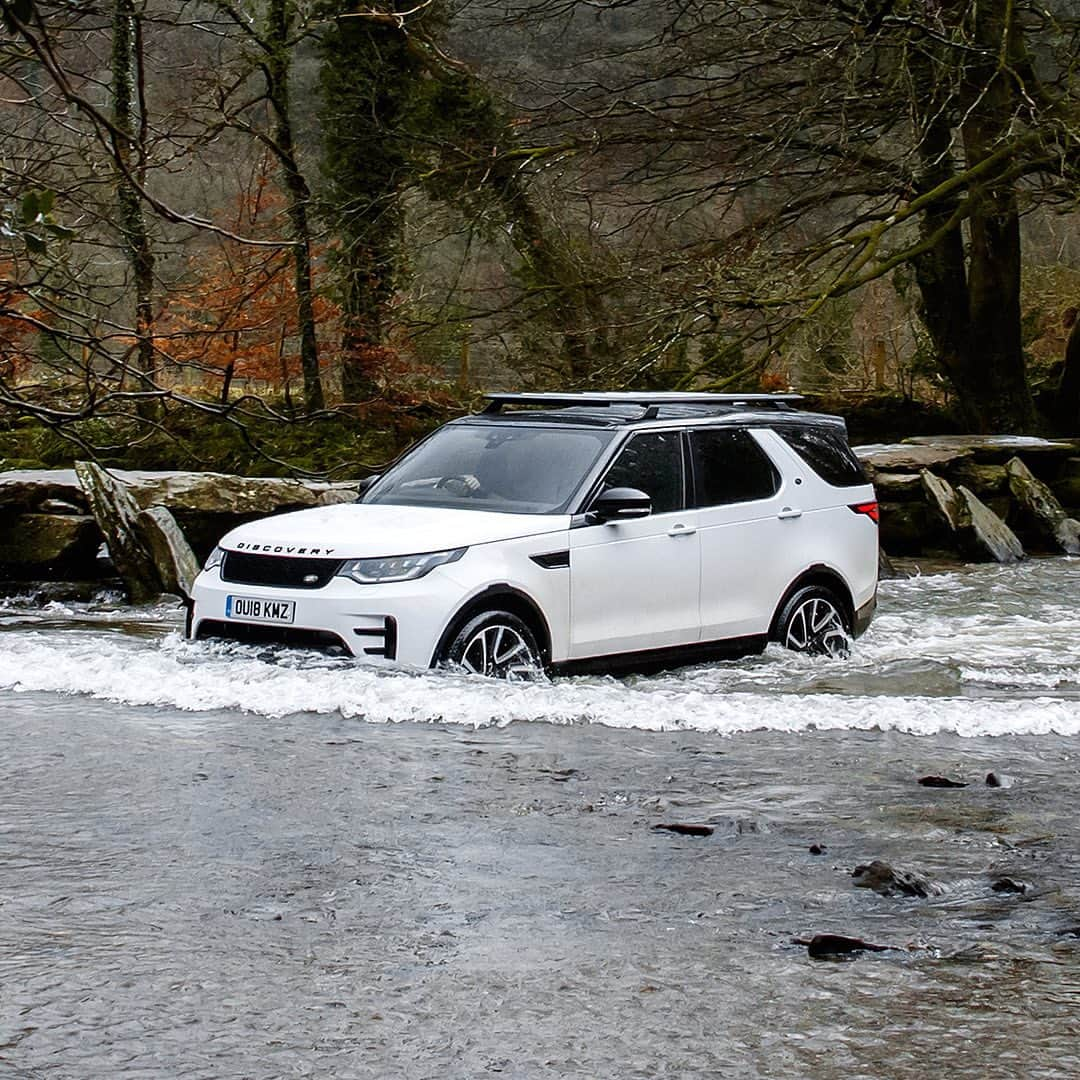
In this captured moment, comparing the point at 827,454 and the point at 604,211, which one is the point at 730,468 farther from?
the point at 604,211

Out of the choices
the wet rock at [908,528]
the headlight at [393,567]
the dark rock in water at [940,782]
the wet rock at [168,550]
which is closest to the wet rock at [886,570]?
the wet rock at [908,528]

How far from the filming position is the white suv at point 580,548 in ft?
30.7

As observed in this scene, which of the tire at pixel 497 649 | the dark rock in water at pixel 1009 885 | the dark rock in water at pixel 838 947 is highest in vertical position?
the tire at pixel 497 649

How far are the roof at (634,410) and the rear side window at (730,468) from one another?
15 cm

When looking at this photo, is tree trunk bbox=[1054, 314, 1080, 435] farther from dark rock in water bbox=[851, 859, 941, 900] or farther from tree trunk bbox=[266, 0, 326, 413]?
dark rock in water bbox=[851, 859, 941, 900]

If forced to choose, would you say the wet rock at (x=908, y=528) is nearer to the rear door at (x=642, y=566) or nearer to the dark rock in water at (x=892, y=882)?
the rear door at (x=642, y=566)

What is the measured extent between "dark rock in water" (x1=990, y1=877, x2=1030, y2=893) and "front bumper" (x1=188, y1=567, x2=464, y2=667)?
4.14 m

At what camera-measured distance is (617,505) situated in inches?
399

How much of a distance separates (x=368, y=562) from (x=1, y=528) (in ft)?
29.1

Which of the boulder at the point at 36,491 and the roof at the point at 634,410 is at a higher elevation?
the roof at the point at 634,410

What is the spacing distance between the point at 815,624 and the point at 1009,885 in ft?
19.9

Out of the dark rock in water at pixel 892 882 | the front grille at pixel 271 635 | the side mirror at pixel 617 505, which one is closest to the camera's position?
the dark rock in water at pixel 892 882

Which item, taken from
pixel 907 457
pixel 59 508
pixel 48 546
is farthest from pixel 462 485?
pixel 907 457

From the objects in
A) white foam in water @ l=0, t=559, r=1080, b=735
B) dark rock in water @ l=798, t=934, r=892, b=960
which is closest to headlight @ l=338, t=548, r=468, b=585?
white foam in water @ l=0, t=559, r=1080, b=735
